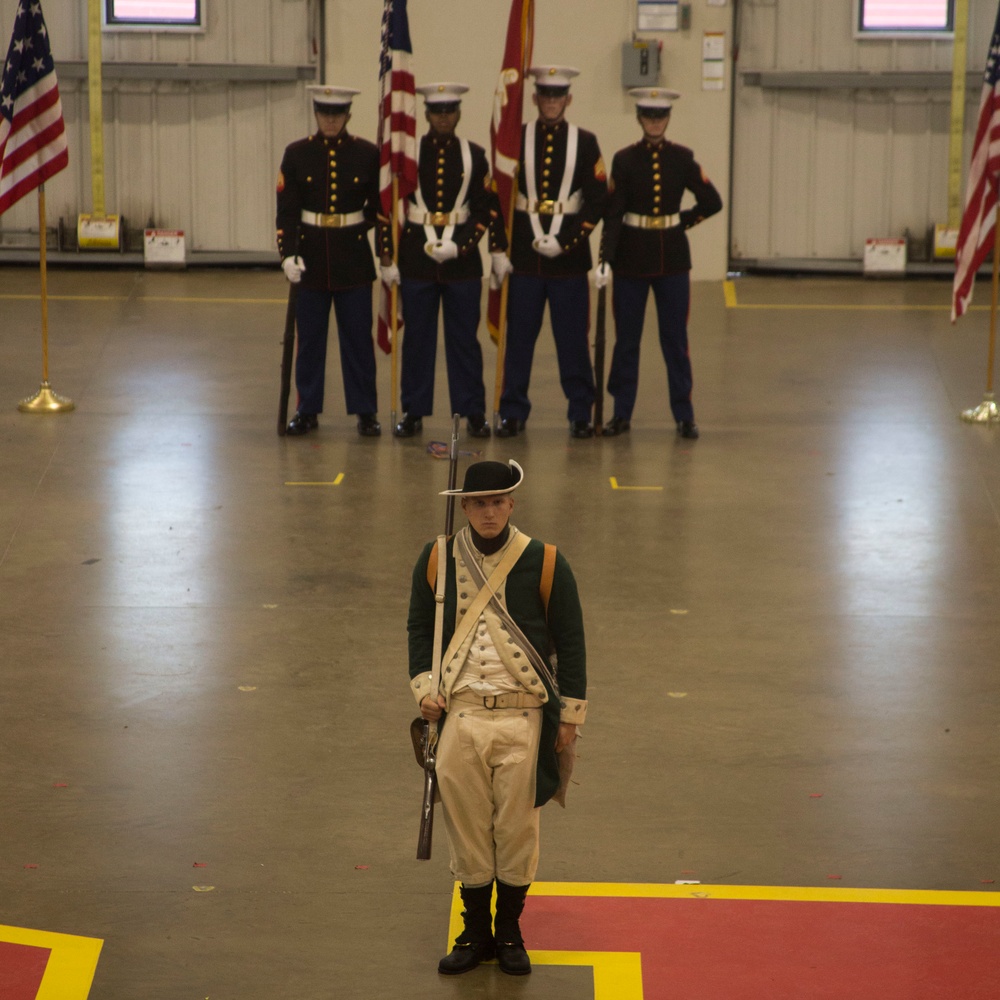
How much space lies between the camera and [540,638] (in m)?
3.85

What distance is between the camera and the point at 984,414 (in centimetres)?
923

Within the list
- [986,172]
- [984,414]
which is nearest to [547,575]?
[984,414]

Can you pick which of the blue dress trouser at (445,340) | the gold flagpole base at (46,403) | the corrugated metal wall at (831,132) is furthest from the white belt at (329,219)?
the corrugated metal wall at (831,132)

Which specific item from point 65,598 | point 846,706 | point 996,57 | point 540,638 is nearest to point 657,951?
point 540,638

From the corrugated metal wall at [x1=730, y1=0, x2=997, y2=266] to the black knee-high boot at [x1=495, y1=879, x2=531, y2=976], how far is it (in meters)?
10.8

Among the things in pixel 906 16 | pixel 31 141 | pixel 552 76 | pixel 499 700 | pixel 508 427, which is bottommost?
pixel 508 427

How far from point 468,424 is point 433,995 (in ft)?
18.0

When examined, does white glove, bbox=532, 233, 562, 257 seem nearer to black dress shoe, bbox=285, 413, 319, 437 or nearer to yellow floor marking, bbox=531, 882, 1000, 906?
black dress shoe, bbox=285, 413, 319, 437

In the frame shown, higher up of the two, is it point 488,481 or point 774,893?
point 488,481

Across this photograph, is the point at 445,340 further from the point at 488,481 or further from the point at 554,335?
the point at 488,481

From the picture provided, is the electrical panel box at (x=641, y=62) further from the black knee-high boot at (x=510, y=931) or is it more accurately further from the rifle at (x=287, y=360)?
the black knee-high boot at (x=510, y=931)

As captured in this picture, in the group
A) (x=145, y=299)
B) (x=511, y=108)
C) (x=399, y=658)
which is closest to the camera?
(x=399, y=658)

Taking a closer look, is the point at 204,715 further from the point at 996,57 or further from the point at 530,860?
the point at 996,57

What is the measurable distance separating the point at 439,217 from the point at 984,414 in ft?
10.7
